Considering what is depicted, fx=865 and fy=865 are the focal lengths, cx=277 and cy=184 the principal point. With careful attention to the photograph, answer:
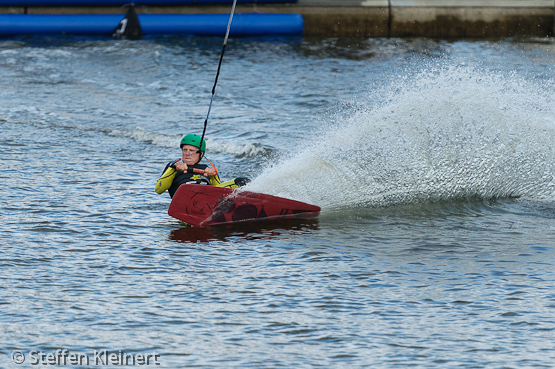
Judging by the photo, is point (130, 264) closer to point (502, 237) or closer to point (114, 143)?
point (502, 237)

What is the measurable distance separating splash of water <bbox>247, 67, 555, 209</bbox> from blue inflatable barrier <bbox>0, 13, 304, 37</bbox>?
13.7m

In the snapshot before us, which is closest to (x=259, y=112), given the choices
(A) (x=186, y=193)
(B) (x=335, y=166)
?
(B) (x=335, y=166)

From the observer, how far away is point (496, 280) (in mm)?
6496

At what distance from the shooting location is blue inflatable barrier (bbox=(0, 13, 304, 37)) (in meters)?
23.8

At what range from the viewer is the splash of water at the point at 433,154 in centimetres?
938

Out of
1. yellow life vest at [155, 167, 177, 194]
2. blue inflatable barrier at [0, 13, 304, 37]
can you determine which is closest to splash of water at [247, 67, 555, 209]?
yellow life vest at [155, 167, 177, 194]

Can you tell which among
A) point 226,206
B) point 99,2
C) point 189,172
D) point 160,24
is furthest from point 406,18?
point 226,206

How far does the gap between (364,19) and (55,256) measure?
63.9 feet

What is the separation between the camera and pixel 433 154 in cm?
1020

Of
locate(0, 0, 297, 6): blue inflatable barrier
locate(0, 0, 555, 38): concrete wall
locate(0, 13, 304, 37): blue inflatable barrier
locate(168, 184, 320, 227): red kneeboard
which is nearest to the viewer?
locate(168, 184, 320, 227): red kneeboard

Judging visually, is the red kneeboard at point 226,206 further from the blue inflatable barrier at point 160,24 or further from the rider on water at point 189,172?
Result: the blue inflatable barrier at point 160,24

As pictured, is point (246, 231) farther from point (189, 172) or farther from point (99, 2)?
point (99, 2)

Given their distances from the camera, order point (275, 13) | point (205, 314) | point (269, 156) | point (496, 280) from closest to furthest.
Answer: point (205, 314), point (496, 280), point (269, 156), point (275, 13)

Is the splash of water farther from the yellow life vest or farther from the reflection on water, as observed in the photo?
the yellow life vest
